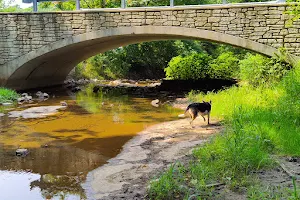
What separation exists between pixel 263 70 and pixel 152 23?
3.50 meters

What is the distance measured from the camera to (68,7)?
882 inches

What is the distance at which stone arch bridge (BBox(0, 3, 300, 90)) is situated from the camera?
1017cm

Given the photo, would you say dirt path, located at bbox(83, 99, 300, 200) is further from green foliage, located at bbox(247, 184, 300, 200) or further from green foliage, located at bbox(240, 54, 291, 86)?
green foliage, located at bbox(240, 54, 291, 86)

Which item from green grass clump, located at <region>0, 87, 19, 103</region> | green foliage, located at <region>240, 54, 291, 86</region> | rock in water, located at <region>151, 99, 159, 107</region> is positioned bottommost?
rock in water, located at <region>151, 99, 159, 107</region>

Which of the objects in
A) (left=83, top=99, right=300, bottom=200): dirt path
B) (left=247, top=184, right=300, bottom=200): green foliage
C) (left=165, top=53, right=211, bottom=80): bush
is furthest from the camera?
(left=165, top=53, right=211, bottom=80): bush

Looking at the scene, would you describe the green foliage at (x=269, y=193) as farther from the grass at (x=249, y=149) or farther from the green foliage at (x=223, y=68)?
the green foliage at (x=223, y=68)

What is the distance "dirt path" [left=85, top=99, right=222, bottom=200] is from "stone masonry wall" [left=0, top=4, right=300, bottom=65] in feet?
12.4

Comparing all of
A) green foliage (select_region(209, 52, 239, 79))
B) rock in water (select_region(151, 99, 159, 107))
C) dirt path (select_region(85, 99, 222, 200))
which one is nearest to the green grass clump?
rock in water (select_region(151, 99, 159, 107))

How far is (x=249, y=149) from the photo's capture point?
4344 mm

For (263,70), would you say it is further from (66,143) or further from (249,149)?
(249,149)

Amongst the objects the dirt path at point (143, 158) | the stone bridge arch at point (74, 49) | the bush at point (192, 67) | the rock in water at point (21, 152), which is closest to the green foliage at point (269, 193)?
the dirt path at point (143, 158)

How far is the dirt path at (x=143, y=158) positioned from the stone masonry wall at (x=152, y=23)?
148 inches

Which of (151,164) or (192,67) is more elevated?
(192,67)

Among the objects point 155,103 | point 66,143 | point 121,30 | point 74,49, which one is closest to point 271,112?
point 66,143
